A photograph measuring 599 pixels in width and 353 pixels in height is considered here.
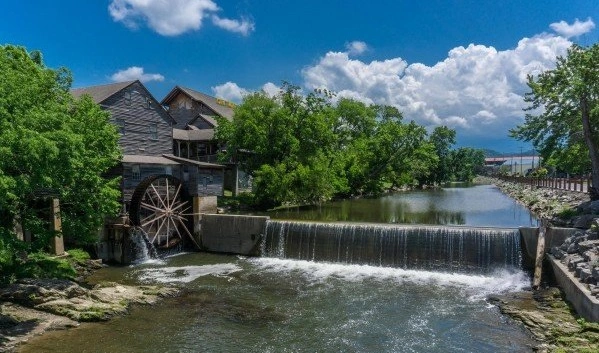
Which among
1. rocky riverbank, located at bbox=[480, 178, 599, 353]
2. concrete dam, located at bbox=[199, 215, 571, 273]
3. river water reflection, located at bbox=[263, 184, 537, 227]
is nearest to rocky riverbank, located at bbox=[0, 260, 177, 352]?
concrete dam, located at bbox=[199, 215, 571, 273]

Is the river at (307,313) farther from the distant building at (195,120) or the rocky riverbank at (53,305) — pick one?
the distant building at (195,120)

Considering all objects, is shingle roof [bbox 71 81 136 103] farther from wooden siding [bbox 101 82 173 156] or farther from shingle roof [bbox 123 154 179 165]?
shingle roof [bbox 123 154 179 165]

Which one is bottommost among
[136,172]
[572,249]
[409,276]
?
[409,276]

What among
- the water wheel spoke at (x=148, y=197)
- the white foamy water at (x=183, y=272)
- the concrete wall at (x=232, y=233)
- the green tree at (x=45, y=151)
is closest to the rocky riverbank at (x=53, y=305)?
the green tree at (x=45, y=151)

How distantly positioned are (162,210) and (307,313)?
12.6 metres

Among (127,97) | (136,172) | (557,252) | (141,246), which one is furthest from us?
(127,97)

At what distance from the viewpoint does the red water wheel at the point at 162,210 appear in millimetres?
21453

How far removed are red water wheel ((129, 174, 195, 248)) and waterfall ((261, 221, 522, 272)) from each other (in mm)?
5477

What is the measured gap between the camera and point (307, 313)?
1296cm

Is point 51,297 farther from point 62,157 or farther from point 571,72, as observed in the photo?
point 571,72

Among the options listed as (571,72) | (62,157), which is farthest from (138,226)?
(571,72)

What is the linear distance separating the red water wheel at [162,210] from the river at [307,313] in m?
3.02

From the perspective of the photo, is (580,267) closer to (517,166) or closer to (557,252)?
(557,252)

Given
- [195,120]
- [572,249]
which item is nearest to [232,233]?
[572,249]
